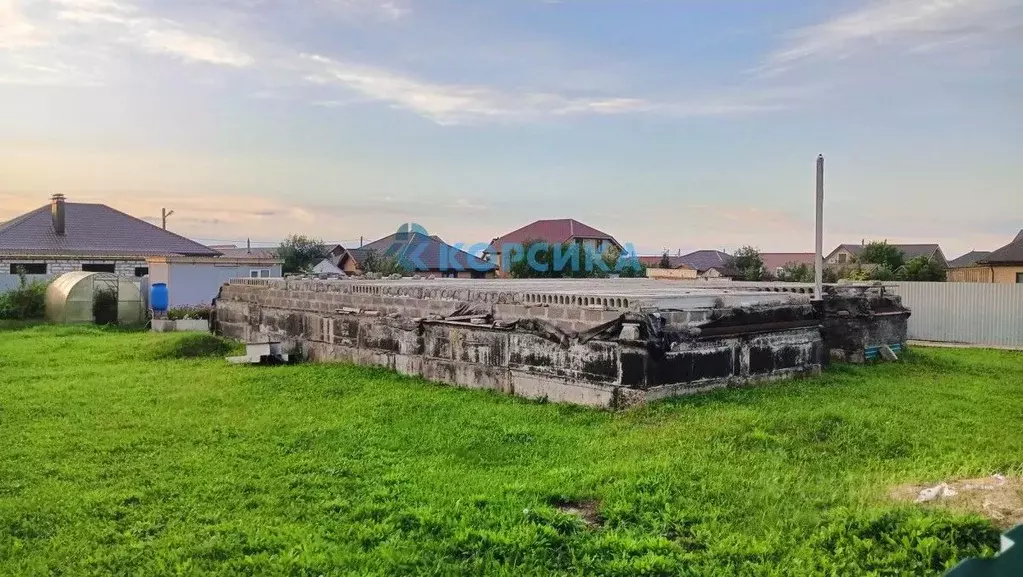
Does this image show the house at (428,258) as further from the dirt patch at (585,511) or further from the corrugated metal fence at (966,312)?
the dirt patch at (585,511)

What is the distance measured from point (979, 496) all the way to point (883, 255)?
1192 inches

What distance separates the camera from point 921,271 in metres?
Result: 25.8

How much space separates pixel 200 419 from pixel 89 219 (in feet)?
83.7

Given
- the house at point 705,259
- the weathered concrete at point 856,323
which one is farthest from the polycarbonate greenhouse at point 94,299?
the house at point 705,259

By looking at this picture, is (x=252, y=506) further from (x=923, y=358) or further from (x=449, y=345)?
(x=923, y=358)

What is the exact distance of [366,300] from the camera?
A: 1170cm

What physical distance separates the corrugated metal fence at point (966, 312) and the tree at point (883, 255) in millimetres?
14642

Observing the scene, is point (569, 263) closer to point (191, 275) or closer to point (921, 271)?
point (921, 271)

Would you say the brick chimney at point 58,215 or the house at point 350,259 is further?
the house at point 350,259

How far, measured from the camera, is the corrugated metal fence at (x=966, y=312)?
50.1 feet

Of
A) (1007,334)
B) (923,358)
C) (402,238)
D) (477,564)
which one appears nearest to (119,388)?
(477,564)

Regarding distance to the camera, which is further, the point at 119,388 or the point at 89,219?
the point at 89,219

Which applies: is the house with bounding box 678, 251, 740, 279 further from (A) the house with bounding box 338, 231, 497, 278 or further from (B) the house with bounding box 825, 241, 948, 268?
(A) the house with bounding box 338, 231, 497, 278

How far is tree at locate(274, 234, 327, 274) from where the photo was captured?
37031 mm
